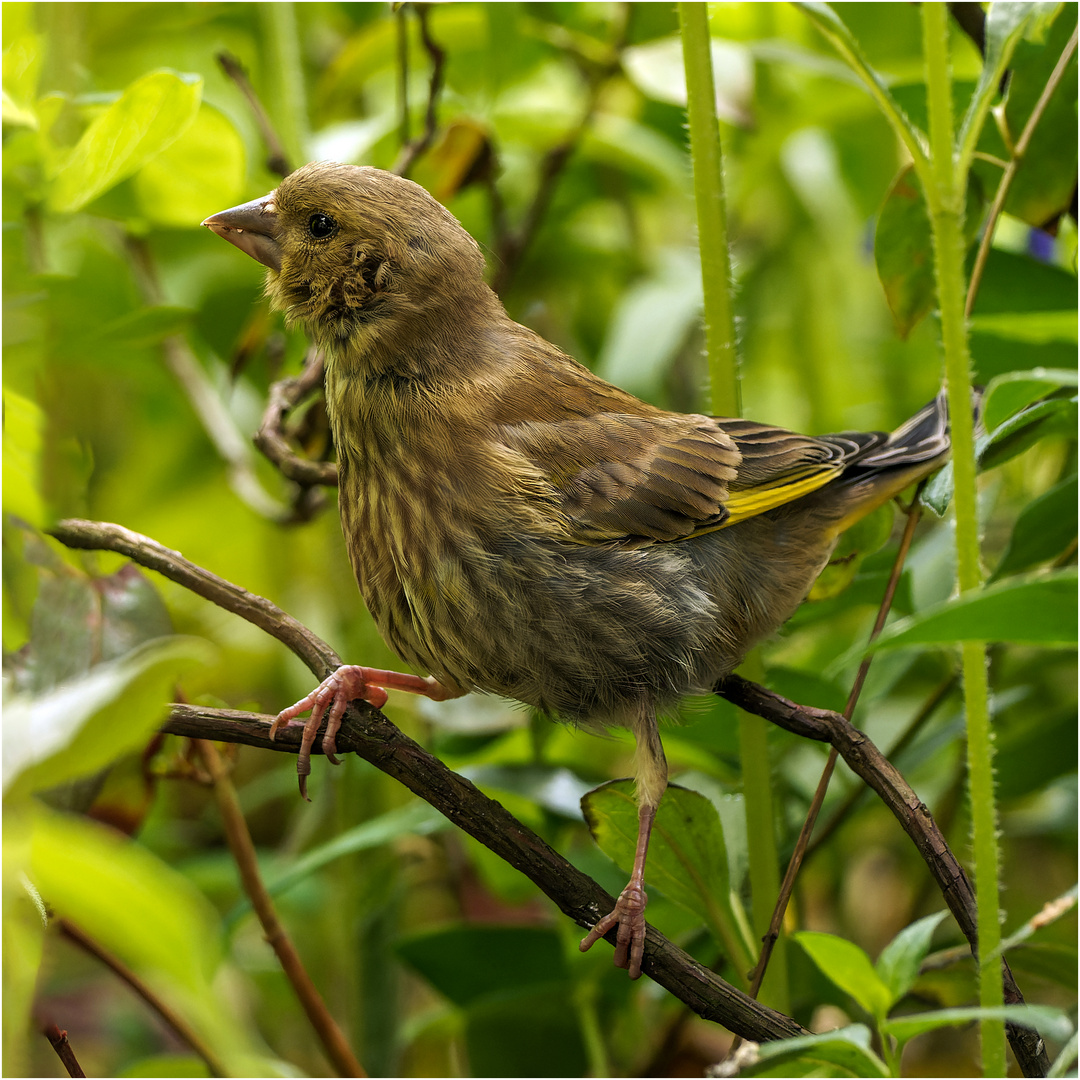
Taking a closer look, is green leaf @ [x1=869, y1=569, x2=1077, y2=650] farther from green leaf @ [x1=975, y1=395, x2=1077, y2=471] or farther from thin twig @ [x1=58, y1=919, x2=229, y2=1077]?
thin twig @ [x1=58, y1=919, x2=229, y2=1077]

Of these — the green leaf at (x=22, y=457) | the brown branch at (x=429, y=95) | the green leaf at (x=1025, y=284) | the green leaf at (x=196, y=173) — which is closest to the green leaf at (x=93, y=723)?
the green leaf at (x=22, y=457)

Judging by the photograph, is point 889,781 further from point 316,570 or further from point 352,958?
point 316,570

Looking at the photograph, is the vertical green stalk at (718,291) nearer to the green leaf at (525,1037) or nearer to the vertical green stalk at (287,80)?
the green leaf at (525,1037)

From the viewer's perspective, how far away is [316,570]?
120 inches

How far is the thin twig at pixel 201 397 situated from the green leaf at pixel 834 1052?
142 centimetres

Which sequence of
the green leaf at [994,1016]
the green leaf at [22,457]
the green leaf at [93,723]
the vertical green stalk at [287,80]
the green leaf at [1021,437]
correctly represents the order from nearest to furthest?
the green leaf at [93,723] < the green leaf at [994,1016] < the green leaf at [22,457] < the green leaf at [1021,437] < the vertical green stalk at [287,80]

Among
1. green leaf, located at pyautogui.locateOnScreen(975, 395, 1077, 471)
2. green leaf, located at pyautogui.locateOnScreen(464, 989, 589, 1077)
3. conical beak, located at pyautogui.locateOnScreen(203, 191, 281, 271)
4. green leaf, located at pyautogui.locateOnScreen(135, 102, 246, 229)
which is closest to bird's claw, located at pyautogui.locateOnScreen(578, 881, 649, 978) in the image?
green leaf, located at pyautogui.locateOnScreen(464, 989, 589, 1077)

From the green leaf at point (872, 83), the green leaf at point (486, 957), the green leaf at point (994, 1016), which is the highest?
the green leaf at point (872, 83)

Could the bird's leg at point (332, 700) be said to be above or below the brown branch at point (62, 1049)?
above

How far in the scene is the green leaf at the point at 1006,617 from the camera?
0.76 meters

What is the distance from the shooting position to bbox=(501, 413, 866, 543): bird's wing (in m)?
1.59

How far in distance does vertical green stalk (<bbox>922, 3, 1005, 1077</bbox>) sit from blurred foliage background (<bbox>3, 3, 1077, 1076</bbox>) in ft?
0.45

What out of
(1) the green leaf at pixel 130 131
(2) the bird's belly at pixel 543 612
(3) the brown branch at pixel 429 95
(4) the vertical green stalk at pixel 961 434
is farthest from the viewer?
(3) the brown branch at pixel 429 95

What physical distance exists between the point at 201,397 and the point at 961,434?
1.62 metres
